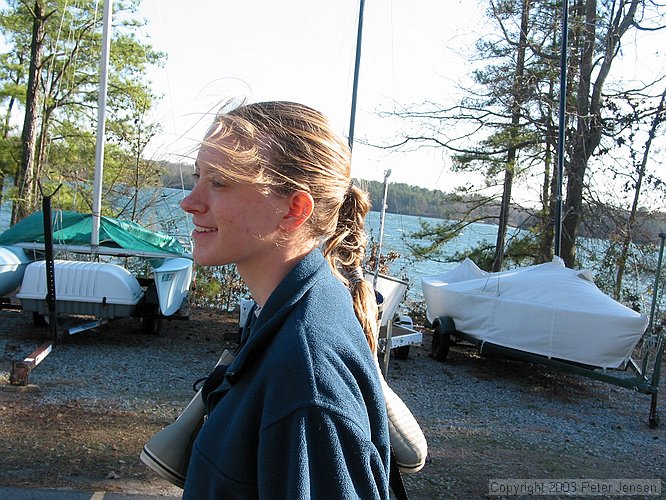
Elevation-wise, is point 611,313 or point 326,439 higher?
point 326,439

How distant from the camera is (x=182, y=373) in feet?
26.7

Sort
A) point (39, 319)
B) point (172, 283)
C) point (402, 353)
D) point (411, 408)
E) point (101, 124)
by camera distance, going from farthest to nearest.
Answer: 1. point (101, 124)
2. point (402, 353)
3. point (172, 283)
4. point (39, 319)
5. point (411, 408)

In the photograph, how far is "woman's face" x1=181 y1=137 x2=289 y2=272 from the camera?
4.50ft

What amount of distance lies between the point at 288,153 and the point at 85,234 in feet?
33.3

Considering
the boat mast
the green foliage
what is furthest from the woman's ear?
the green foliage

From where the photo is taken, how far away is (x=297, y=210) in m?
1.40

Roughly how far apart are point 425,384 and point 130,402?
3973mm

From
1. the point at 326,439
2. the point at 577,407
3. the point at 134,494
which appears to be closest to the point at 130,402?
the point at 134,494

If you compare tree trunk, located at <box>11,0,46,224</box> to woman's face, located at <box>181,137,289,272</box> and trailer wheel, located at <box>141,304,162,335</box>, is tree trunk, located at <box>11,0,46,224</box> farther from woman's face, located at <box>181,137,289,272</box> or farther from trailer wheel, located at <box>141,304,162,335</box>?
woman's face, located at <box>181,137,289,272</box>

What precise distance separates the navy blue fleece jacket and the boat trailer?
24.0 feet

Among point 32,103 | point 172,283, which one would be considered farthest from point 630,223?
point 32,103

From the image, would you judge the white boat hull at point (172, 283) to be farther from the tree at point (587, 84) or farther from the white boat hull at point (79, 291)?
the tree at point (587, 84)

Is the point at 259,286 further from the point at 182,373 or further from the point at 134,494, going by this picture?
the point at 182,373

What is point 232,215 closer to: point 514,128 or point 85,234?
point 85,234
